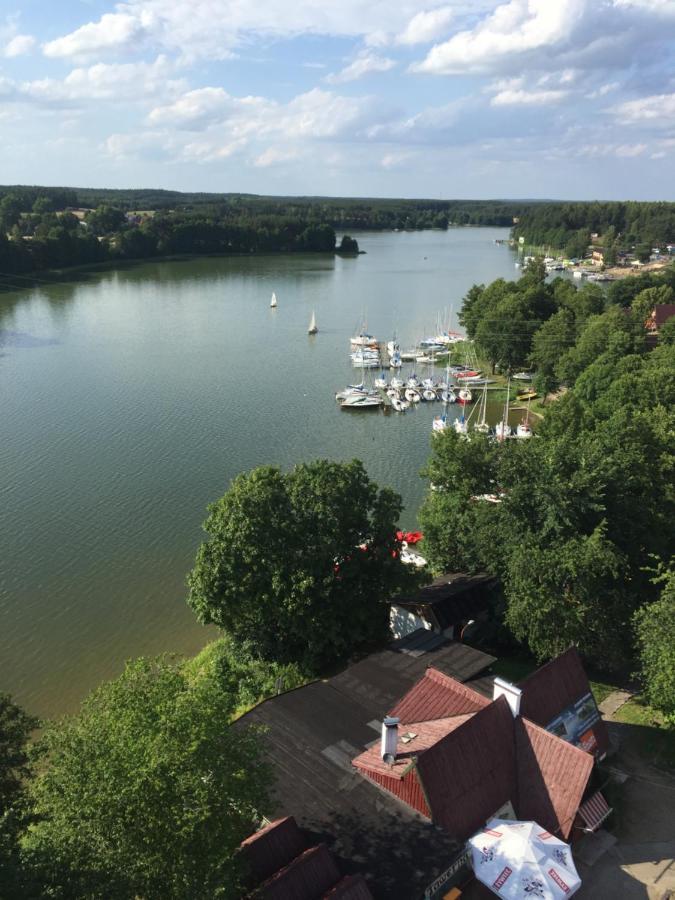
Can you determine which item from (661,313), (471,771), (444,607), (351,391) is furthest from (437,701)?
(661,313)

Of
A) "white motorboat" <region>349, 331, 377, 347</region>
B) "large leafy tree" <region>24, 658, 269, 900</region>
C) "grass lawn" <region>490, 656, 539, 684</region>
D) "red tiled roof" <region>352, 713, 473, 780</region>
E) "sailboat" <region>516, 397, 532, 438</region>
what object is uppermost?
"white motorboat" <region>349, 331, 377, 347</region>

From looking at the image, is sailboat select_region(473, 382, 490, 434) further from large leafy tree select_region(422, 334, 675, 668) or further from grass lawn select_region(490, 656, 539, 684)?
grass lawn select_region(490, 656, 539, 684)

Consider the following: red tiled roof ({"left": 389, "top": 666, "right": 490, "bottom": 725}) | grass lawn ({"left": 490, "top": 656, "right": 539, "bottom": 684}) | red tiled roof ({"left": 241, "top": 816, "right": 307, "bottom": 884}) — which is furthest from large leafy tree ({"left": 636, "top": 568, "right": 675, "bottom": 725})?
red tiled roof ({"left": 241, "top": 816, "right": 307, "bottom": 884})

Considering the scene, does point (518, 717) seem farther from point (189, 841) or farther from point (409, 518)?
point (409, 518)

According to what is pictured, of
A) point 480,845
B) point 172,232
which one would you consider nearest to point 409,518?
point 480,845

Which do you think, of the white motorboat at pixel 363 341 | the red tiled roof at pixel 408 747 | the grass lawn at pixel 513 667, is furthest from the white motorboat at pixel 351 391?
the red tiled roof at pixel 408 747

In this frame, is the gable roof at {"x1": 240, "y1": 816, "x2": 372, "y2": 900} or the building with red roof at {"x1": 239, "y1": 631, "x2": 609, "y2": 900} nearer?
the gable roof at {"x1": 240, "y1": 816, "x2": 372, "y2": 900}
